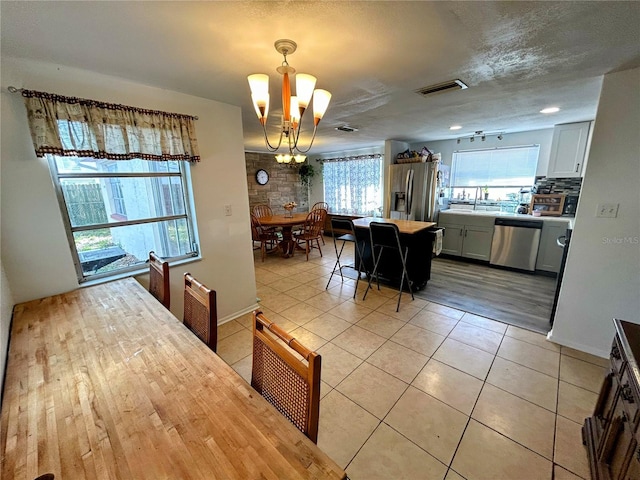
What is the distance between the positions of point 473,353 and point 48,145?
338 cm

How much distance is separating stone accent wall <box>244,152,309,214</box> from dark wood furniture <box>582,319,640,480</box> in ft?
18.8

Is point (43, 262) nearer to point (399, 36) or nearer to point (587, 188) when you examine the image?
point (399, 36)

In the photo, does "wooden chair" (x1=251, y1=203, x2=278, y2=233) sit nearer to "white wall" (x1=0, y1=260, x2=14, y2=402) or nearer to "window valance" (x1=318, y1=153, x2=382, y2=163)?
"window valance" (x1=318, y1=153, x2=382, y2=163)

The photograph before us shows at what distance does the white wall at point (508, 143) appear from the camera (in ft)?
12.8

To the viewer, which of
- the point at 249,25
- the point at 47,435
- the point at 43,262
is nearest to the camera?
the point at 47,435

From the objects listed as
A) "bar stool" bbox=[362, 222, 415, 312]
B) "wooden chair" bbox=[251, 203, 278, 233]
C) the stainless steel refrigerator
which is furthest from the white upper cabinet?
"wooden chair" bbox=[251, 203, 278, 233]

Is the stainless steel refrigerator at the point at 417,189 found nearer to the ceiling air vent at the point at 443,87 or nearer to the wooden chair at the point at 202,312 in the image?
the ceiling air vent at the point at 443,87

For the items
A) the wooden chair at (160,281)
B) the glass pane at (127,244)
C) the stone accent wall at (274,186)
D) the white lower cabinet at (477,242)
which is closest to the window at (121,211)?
the glass pane at (127,244)

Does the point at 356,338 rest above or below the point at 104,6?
below

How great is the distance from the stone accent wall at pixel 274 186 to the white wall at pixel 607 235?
5389mm

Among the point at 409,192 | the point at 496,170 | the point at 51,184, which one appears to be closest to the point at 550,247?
the point at 496,170

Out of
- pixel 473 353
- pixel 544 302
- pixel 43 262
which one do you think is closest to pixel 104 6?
pixel 43 262

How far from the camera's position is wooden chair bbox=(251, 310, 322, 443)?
81 centimetres

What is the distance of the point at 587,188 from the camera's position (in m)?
1.97
